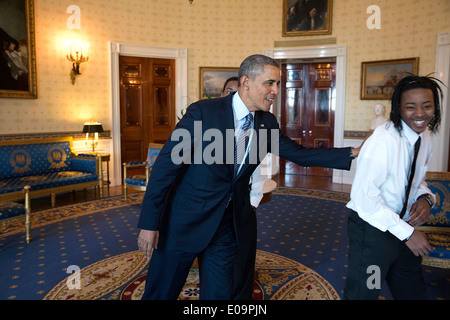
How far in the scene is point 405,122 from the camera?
192 cm

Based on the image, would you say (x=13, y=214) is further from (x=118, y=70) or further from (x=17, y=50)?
(x=118, y=70)

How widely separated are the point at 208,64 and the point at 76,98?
10.7 feet

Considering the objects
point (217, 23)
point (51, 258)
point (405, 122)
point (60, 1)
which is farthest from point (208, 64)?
point (405, 122)

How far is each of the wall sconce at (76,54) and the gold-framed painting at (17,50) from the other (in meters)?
0.69

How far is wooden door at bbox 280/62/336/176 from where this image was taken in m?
10.2

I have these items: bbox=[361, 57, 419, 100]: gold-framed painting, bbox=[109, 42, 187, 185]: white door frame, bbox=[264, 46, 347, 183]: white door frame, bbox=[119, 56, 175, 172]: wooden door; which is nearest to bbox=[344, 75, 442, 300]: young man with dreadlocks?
bbox=[361, 57, 419, 100]: gold-framed painting

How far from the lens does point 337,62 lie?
905 cm

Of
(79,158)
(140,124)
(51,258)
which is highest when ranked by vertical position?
(140,124)

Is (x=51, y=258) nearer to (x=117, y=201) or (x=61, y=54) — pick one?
(x=117, y=201)

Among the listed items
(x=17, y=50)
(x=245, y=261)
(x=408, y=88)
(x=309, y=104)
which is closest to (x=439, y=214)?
(x=408, y=88)

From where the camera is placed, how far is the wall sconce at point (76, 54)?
25.6 feet

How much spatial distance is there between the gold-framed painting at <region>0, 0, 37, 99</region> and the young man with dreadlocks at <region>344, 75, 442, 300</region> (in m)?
7.07

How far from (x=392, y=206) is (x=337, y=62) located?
25.5 feet

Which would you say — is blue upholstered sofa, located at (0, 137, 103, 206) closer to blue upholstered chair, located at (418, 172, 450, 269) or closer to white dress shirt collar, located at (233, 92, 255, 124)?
white dress shirt collar, located at (233, 92, 255, 124)
